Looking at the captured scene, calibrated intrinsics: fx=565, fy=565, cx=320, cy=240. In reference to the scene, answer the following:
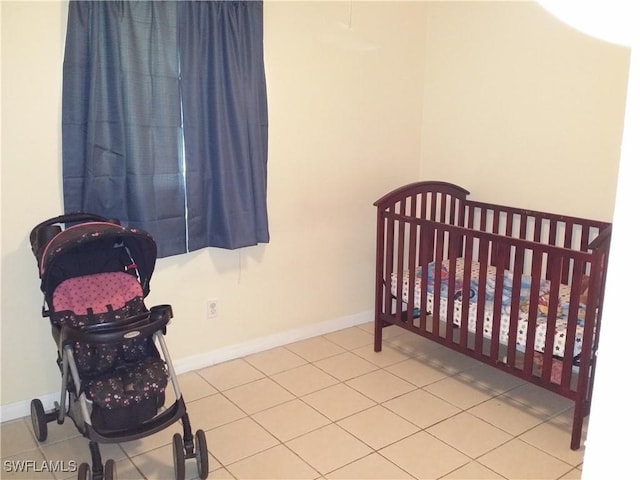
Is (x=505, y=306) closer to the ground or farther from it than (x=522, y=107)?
closer to the ground

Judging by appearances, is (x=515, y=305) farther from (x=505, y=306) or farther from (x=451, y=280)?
(x=451, y=280)

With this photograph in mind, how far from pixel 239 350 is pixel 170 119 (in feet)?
4.50

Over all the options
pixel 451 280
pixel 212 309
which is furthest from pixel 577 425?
pixel 212 309

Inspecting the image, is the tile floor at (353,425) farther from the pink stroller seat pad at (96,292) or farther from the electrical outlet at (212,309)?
the pink stroller seat pad at (96,292)

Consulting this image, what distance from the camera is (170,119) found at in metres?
2.70

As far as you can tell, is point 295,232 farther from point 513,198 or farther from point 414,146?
point 513,198

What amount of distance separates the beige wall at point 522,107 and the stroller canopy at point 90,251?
6.99 feet

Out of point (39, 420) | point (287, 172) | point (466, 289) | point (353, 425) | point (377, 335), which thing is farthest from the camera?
point (377, 335)

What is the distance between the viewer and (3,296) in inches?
97.7

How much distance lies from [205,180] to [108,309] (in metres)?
0.92

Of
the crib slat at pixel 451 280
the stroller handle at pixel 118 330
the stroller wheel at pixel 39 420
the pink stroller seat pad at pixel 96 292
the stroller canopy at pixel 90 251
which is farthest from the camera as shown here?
the crib slat at pixel 451 280

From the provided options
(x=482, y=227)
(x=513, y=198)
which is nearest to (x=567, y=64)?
(x=513, y=198)

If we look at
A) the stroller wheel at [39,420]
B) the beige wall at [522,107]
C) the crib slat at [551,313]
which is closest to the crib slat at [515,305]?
the crib slat at [551,313]

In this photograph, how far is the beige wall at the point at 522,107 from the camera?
2.88 metres
